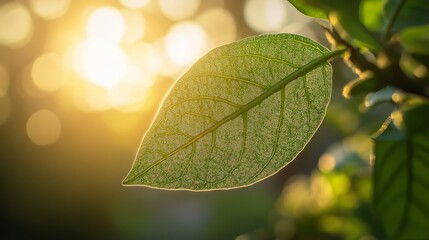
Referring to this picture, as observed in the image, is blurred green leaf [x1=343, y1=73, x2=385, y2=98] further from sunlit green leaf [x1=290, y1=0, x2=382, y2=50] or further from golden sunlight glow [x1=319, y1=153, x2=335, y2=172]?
golden sunlight glow [x1=319, y1=153, x2=335, y2=172]

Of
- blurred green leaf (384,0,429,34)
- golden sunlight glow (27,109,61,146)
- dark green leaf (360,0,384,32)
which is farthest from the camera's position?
golden sunlight glow (27,109,61,146)

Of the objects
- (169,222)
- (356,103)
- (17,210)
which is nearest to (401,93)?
(356,103)

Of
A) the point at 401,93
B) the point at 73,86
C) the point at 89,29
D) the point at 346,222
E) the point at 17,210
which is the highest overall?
the point at 89,29

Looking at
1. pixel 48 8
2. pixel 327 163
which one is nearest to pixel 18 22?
pixel 48 8

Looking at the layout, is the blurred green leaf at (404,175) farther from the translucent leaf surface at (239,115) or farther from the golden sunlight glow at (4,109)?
the golden sunlight glow at (4,109)

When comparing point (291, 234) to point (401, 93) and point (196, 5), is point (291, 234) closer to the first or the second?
point (401, 93)

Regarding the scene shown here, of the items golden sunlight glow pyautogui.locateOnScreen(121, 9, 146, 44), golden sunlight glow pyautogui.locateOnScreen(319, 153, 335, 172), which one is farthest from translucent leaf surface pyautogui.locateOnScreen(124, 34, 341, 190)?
golden sunlight glow pyautogui.locateOnScreen(121, 9, 146, 44)

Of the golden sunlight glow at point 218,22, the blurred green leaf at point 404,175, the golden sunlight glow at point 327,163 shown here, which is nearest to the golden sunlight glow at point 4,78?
the golden sunlight glow at point 218,22
